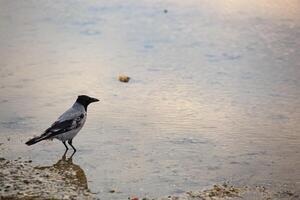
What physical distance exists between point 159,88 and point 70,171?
325cm

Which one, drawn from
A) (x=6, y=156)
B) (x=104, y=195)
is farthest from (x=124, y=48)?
(x=104, y=195)

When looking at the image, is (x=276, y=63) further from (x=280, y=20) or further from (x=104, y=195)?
(x=104, y=195)

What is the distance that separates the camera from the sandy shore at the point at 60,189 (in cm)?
695

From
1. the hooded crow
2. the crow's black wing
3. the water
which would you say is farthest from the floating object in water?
the crow's black wing

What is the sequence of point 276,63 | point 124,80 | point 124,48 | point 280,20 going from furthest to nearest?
point 280,20, point 124,48, point 276,63, point 124,80

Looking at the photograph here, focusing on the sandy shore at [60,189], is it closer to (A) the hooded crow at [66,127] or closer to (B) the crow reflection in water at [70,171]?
(B) the crow reflection in water at [70,171]

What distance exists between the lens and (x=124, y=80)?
10953 millimetres

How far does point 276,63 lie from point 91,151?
4.76 m

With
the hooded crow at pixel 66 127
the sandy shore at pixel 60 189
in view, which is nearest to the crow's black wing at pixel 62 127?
the hooded crow at pixel 66 127

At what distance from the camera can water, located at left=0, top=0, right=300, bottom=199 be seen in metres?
8.00

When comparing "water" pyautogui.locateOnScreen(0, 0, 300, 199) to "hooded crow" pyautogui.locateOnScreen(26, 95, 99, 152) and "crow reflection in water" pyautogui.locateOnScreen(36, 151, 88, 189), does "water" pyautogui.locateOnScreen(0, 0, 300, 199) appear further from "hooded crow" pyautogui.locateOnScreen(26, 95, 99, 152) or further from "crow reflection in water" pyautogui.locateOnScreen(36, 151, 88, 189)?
"hooded crow" pyautogui.locateOnScreen(26, 95, 99, 152)

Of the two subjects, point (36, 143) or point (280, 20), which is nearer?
point (36, 143)

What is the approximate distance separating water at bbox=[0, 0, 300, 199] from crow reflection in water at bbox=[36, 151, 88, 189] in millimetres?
81

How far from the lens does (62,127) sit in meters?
8.37
